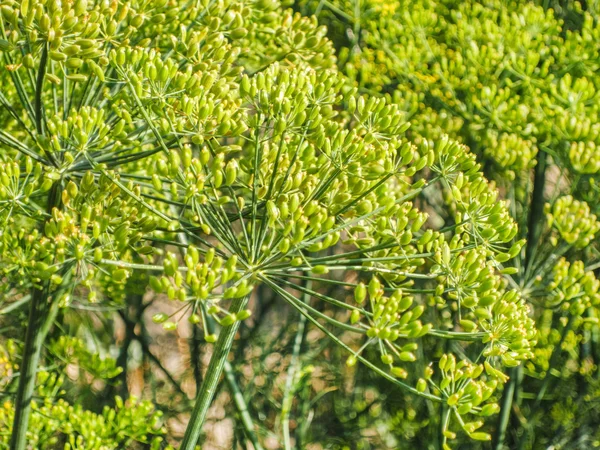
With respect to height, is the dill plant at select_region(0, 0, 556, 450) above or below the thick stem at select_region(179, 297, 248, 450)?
above

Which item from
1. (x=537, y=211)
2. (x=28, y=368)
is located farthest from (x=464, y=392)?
(x=537, y=211)

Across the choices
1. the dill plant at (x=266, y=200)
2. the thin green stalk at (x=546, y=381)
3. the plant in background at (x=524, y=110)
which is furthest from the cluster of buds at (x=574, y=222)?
the dill plant at (x=266, y=200)

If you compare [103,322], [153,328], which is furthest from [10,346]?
[153,328]

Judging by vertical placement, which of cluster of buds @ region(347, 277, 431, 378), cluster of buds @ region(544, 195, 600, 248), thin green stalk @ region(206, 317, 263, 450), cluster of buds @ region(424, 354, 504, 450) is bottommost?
thin green stalk @ region(206, 317, 263, 450)

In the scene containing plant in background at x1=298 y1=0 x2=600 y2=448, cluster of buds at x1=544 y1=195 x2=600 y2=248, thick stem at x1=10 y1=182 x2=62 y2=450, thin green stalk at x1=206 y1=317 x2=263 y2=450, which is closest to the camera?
thick stem at x1=10 y1=182 x2=62 y2=450

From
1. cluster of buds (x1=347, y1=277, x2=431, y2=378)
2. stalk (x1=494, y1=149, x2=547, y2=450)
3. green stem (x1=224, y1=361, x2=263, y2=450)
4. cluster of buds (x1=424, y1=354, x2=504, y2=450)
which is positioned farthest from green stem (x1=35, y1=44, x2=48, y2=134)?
stalk (x1=494, y1=149, x2=547, y2=450)

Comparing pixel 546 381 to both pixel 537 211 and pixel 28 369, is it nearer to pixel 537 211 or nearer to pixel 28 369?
pixel 537 211

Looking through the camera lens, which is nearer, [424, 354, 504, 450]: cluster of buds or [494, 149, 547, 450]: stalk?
[424, 354, 504, 450]: cluster of buds

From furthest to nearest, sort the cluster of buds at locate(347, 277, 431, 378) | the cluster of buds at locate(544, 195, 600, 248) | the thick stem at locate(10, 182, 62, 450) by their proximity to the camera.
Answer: the cluster of buds at locate(544, 195, 600, 248) < the thick stem at locate(10, 182, 62, 450) < the cluster of buds at locate(347, 277, 431, 378)

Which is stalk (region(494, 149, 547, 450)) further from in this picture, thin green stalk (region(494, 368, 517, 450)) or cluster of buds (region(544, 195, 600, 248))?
cluster of buds (region(544, 195, 600, 248))

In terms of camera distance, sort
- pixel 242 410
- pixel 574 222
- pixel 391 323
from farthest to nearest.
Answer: pixel 574 222
pixel 242 410
pixel 391 323

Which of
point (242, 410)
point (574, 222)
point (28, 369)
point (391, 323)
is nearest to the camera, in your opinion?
point (391, 323)

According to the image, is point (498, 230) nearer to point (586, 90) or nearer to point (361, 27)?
point (586, 90)
